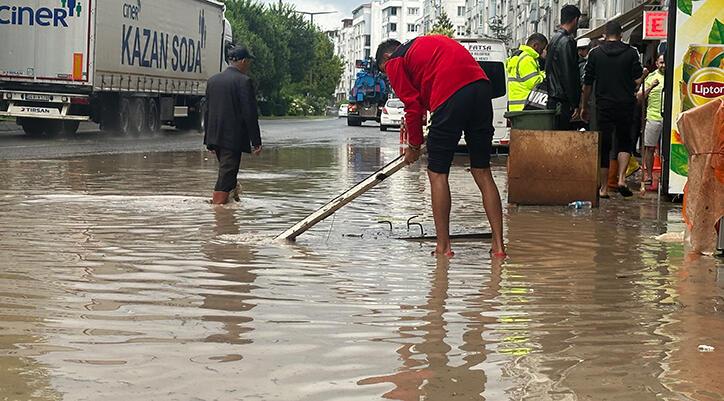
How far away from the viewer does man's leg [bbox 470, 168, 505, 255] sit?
8.61m

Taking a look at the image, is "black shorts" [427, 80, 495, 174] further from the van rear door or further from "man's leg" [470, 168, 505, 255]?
the van rear door

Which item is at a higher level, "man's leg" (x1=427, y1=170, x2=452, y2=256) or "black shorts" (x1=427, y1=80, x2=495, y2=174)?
"black shorts" (x1=427, y1=80, x2=495, y2=174)

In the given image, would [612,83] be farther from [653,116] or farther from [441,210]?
[441,210]

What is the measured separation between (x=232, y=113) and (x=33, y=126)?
70.4 ft

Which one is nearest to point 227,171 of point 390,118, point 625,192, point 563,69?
point 563,69

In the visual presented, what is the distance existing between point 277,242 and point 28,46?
2202 cm

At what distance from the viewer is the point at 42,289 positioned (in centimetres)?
659

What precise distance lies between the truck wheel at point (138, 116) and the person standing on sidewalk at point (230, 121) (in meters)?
22.0

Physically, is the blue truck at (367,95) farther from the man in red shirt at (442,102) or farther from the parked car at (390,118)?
the man in red shirt at (442,102)

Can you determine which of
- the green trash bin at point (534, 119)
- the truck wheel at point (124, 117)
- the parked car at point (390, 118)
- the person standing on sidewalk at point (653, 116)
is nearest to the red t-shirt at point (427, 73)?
the green trash bin at point (534, 119)

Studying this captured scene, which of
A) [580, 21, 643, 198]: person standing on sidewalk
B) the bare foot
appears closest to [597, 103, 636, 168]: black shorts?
[580, 21, 643, 198]: person standing on sidewalk

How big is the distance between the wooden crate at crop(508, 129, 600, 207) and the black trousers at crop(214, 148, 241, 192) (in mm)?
2641

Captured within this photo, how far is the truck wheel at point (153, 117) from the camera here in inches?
1401

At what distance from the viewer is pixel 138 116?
113 feet
